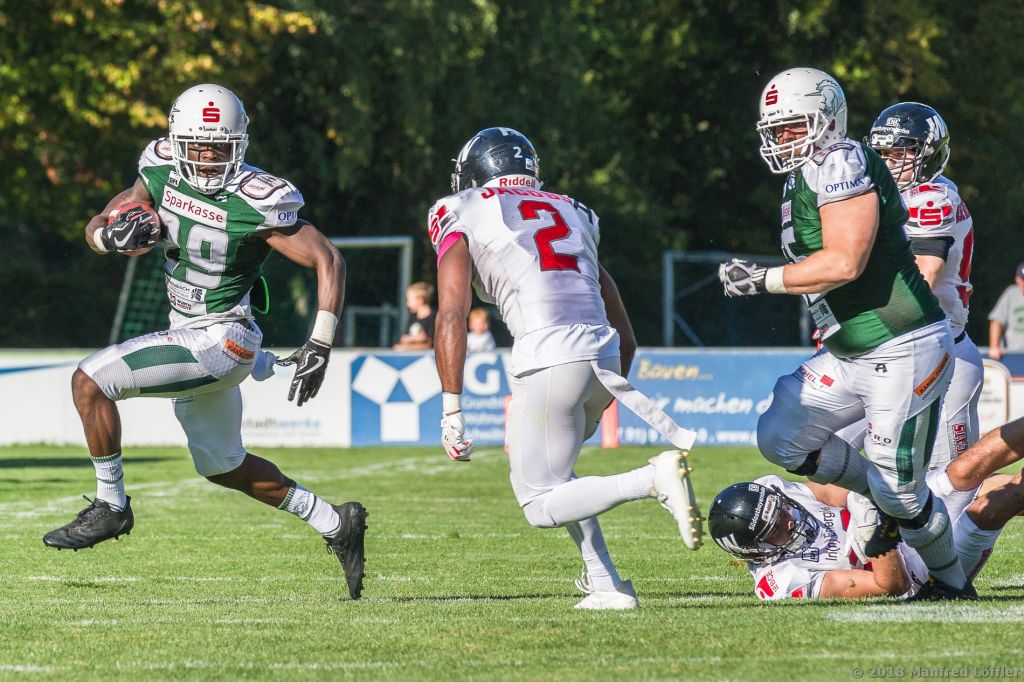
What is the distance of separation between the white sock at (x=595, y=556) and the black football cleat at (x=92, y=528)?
183cm

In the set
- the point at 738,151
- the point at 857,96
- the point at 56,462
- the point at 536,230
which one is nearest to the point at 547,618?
Answer: the point at 536,230

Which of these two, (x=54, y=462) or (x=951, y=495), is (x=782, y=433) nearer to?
(x=951, y=495)

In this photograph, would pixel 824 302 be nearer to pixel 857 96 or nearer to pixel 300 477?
pixel 300 477

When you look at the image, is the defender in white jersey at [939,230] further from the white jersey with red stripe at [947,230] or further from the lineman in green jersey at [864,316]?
the lineman in green jersey at [864,316]

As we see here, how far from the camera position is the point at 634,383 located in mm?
15367

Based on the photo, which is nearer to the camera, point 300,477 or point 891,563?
point 891,563

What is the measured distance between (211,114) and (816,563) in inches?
119

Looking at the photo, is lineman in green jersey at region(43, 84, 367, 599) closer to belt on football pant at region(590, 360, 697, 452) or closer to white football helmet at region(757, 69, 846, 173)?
belt on football pant at region(590, 360, 697, 452)

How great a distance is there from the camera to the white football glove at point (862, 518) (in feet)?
18.9

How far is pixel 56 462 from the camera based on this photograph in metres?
14.0

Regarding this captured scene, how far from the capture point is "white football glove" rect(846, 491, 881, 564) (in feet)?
18.9

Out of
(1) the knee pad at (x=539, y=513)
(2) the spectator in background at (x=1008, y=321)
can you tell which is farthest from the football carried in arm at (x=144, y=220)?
(2) the spectator in background at (x=1008, y=321)

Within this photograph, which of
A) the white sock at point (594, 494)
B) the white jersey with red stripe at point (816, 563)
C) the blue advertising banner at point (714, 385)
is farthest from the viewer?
the blue advertising banner at point (714, 385)

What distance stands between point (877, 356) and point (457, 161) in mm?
1725
